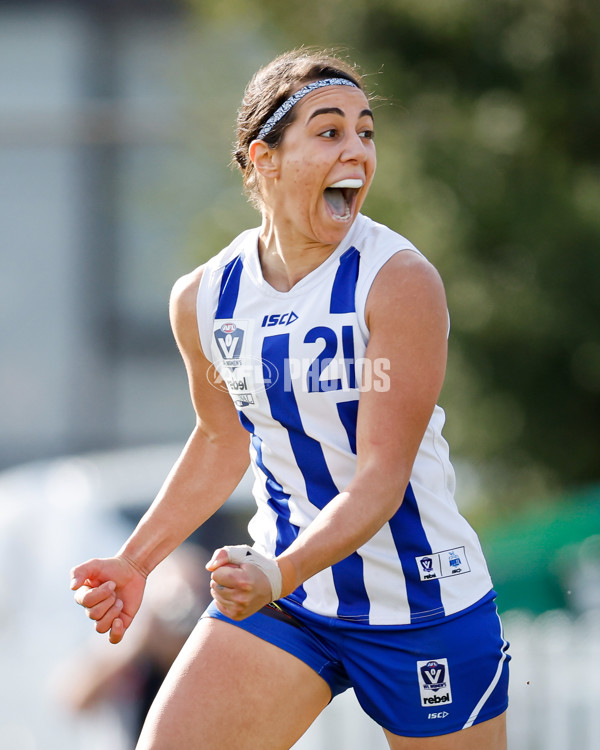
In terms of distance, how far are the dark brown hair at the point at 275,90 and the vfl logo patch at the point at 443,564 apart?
1.03m

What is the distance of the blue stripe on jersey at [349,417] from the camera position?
260cm

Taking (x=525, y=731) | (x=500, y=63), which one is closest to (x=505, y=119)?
(x=500, y=63)

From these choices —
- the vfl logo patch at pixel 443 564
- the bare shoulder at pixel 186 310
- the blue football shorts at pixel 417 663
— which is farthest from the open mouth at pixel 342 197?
the blue football shorts at pixel 417 663

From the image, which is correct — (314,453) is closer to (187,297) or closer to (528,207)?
(187,297)

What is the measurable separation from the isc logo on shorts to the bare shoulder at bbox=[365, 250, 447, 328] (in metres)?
0.84

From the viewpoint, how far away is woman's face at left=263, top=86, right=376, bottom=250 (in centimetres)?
263

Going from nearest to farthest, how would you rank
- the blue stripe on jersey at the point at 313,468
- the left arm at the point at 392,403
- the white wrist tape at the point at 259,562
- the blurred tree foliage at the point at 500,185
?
the white wrist tape at the point at 259,562, the left arm at the point at 392,403, the blue stripe on jersey at the point at 313,468, the blurred tree foliage at the point at 500,185

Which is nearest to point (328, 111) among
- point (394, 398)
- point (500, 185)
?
point (394, 398)

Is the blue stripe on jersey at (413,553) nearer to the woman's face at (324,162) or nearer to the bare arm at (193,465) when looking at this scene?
the bare arm at (193,465)

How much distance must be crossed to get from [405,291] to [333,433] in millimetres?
390

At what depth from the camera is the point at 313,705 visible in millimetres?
2723

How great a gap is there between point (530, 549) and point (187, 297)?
4.78m

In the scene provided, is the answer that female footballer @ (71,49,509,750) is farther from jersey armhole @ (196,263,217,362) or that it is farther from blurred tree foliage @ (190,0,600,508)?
blurred tree foliage @ (190,0,600,508)

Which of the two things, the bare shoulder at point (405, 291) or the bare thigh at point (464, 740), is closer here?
the bare shoulder at point (405, 291)
